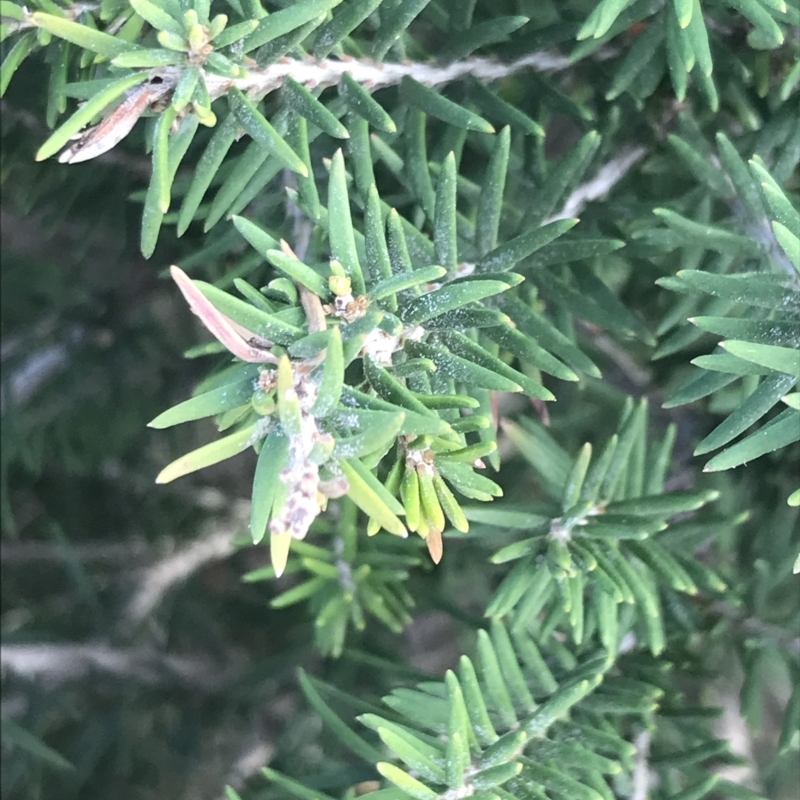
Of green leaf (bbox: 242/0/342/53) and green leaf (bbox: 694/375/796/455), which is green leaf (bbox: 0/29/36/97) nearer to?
green leaf (bbox: 242/0/342/53)

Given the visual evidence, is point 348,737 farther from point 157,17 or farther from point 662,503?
point 157,17

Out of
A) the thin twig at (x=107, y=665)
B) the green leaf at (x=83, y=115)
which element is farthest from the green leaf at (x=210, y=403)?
the thin twig at (x=107, y=665)

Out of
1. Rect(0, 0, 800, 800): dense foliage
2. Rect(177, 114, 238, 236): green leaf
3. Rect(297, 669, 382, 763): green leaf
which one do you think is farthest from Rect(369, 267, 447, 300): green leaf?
Rect(297, 669, 382, 763): green leaf

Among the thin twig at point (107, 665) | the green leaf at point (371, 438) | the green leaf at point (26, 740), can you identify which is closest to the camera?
the green leaf at point (371, 438)

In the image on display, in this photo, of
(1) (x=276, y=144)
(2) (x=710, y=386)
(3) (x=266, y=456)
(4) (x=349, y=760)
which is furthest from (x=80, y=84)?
(4) (x=349, y=760)

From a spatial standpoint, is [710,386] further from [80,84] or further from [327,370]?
[80,84]

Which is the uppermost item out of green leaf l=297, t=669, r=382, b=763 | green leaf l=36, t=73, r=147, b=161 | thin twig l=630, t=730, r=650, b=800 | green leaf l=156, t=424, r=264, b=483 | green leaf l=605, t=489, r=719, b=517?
green leaf l=36, t=73, r=147, b=161

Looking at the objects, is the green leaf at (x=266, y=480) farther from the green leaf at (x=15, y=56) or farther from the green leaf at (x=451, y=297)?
the green leaf at (x=15, y=56)
